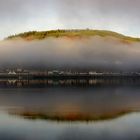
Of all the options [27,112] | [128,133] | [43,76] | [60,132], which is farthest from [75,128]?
[43,76]

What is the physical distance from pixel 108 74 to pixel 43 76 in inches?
1004

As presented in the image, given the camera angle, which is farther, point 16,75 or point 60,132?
point 16,75

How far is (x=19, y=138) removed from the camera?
90.7ft

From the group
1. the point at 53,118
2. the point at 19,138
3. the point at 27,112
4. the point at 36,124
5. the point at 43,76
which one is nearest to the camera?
the point at 19,138

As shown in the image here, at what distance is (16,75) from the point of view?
A: 180125 mm

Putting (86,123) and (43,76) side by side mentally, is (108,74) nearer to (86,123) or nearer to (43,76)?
(43,76)

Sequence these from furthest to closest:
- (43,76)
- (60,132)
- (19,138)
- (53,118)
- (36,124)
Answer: (43,76), (53,118), (36,124), (60,132), (19,138)

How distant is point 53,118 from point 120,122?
5.33m

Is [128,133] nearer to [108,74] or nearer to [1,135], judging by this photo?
[1,135]

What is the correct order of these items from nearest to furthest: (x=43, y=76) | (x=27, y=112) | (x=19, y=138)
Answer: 1. (x=19, y=138)
2. (x=27, y=112)
3. (x=43, y=76)

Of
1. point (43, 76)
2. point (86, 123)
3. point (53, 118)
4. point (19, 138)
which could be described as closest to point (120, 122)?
point (86, 123)

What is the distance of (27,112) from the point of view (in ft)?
137

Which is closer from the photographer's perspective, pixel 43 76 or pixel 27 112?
pixel 27 112

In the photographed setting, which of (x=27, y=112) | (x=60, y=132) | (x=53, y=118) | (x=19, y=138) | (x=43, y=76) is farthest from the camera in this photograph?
(x=43, y=76)
